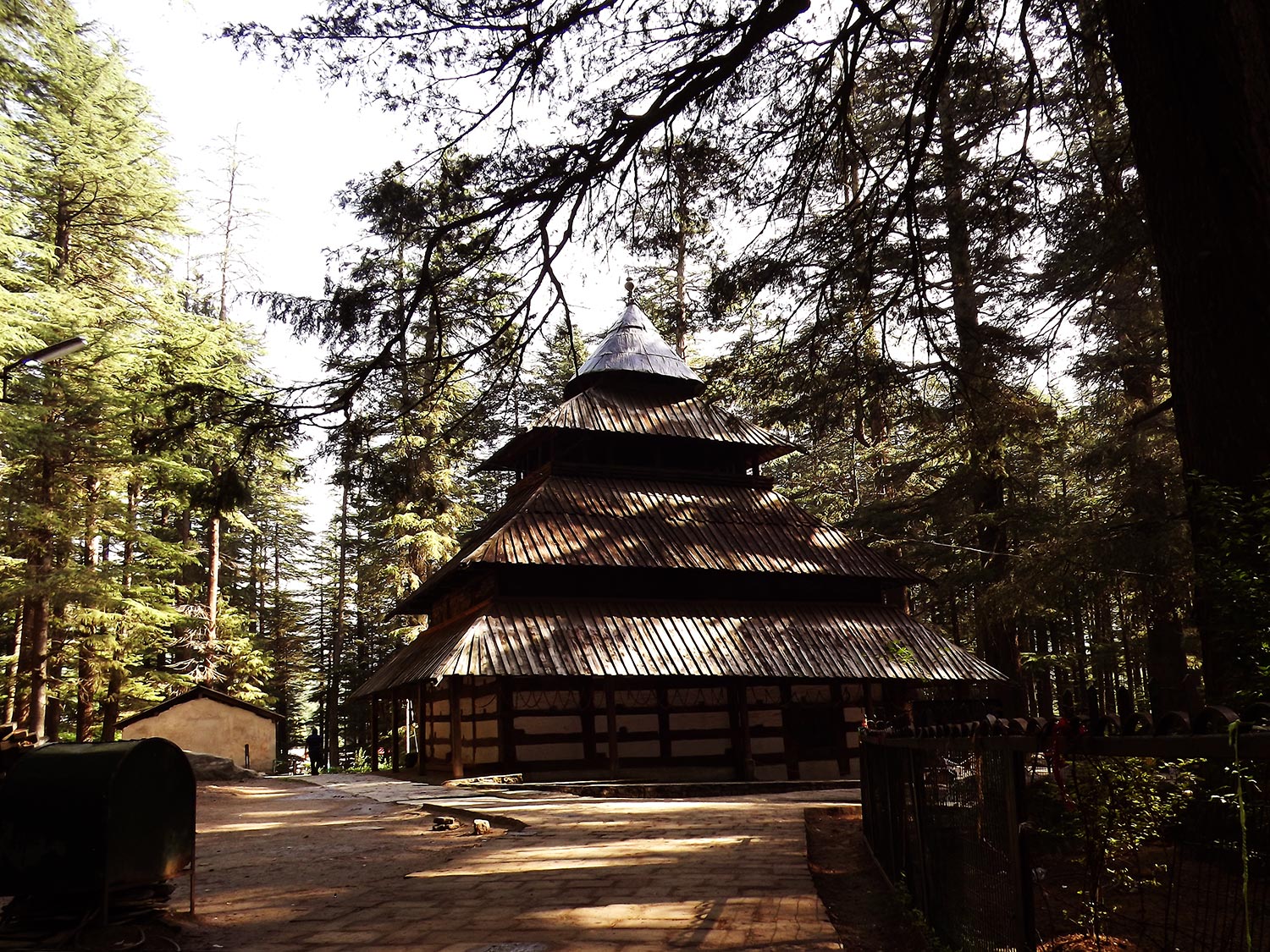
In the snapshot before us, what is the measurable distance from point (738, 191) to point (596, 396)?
12901 millimetres

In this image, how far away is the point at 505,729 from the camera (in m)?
17.6

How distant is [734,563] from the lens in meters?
19.7

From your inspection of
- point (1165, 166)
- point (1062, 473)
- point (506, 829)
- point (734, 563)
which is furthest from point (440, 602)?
point (1062, 473)

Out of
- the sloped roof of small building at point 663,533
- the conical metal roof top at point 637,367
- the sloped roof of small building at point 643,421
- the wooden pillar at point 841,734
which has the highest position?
the conical metal roof top at point 637,367

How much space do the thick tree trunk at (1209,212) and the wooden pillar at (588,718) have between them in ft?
43.9

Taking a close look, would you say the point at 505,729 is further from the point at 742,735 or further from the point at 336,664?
the point at 336,664

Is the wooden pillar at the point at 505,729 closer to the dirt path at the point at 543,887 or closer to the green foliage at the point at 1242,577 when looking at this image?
the dirt path at the point at 543,887

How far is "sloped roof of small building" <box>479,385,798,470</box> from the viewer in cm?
2159

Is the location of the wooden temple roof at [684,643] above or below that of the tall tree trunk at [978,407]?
below

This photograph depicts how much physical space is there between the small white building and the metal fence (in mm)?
21652

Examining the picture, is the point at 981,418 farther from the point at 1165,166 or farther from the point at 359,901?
the point at 359,901

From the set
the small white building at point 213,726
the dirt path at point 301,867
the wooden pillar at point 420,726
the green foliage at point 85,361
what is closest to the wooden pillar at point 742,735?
the wooden pillar at point 420,726

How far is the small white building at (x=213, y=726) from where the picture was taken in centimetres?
2291

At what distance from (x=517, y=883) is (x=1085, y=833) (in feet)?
12.0
